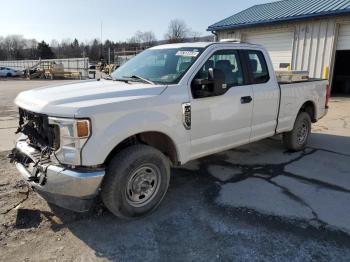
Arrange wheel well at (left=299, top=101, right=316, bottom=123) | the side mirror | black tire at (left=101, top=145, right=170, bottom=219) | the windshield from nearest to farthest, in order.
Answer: black tire at (left=101, top=145, right=170, bottom=219) → the side mirror → the windshield → wheel well at (left=299, top=101, right=316, bottom=123)

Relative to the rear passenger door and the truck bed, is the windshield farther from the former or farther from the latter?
the truck bed

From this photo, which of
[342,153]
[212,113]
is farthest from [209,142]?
[342,153]

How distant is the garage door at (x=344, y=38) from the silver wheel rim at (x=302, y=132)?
9341mm

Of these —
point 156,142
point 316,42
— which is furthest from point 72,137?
point 316,42

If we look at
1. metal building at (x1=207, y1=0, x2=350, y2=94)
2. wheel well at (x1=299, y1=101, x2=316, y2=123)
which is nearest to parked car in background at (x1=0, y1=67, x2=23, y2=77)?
metal building at (x1=207, y1=0, x2=350, y2=94)

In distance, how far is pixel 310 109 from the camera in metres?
6.96

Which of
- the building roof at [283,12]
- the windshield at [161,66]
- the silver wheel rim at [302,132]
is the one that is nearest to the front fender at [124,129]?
the windshield at [161,66]

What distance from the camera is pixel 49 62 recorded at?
3978 centimetres

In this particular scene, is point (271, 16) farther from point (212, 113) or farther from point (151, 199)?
point (151, 199)

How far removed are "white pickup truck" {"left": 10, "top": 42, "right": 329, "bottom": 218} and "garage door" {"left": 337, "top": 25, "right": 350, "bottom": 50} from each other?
10.6 meters

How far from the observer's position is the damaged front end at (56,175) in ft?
10.8

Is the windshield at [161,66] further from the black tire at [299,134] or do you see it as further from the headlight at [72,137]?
the black tire at [299,134]

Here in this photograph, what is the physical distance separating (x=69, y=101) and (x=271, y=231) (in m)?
2.53

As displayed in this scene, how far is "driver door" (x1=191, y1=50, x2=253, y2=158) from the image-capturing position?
4.29 metres
